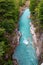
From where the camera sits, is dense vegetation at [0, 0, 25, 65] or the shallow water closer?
dense vegetation at [0, 0, 25, 65]

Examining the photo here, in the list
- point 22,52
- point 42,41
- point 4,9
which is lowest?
point 22,52

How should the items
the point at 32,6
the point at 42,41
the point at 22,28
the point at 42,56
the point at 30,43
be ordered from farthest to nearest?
the point at 32,6, the point at 22,28, the point at 30,43, the point at 42,41, the point at 42,56

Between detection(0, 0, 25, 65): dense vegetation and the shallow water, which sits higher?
detection(0, 0, 25, 65): dense vegetation

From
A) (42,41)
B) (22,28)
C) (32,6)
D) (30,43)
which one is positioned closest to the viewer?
(42,41)

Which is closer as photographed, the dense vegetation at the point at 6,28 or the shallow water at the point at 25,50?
the dense vegetation at the point at 6,28

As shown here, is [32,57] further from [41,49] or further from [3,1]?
[3,1]

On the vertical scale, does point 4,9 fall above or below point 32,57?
above

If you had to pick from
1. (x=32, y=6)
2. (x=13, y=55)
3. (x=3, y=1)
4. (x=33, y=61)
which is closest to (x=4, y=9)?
(x=3, y=1)

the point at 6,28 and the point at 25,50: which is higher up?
the point at 6,28

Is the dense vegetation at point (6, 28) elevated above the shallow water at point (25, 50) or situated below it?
above

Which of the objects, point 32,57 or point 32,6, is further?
point 32,6

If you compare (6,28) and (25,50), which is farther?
(25,50)
